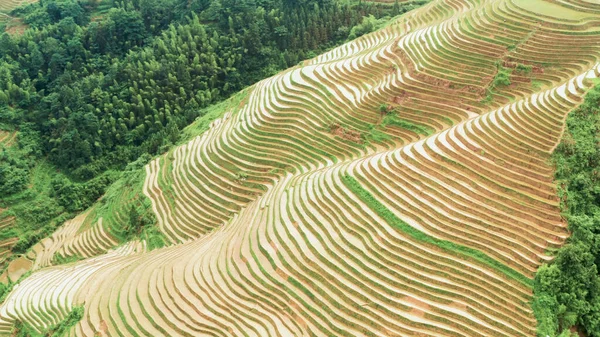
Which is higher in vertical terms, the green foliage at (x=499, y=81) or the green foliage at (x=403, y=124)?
the green foliage at (x=499, y=81)

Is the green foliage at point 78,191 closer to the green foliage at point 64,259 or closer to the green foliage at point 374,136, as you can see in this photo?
the green foliage at point 64,259

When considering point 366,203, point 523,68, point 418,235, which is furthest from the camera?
point 523,68

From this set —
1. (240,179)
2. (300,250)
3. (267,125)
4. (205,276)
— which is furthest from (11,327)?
(267,125)

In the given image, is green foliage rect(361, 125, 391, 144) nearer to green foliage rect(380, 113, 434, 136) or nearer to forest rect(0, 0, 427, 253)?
green foliage rect(380, 113, 434, 136)

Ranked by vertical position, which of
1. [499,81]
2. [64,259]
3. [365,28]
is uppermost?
[365,28]

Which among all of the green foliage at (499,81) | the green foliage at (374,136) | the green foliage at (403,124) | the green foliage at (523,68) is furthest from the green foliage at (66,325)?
the green foliage at (523,68)

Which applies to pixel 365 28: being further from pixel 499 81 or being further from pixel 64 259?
pixel 64 259

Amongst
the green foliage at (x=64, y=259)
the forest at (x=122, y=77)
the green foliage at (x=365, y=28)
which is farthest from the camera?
the green foliage at (x=365, y=28)

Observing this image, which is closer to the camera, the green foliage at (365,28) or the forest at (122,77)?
the forest at (122,77)

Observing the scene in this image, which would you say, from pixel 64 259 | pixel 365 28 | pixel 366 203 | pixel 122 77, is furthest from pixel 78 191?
pixel 365 28
